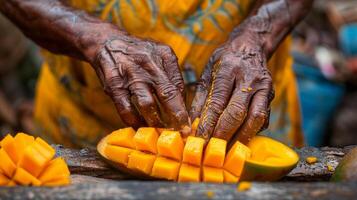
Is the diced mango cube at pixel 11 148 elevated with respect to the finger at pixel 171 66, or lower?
lower

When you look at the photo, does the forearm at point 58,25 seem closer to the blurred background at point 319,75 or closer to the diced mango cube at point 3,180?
the diced mango cube at point 3,180

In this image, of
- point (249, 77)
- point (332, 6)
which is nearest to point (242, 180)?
point (249, 77)

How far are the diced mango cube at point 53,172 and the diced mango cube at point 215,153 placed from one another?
0.45 m

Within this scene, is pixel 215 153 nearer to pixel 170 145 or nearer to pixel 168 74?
pixel 170 145

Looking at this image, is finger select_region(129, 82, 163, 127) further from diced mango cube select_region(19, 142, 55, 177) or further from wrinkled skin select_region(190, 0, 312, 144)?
diced mango cube select_region(19, 142, 55, 177)

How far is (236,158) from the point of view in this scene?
83.1 inches

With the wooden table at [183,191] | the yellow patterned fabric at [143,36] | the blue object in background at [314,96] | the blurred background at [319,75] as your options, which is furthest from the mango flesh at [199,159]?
the blue object in background at [314,96]

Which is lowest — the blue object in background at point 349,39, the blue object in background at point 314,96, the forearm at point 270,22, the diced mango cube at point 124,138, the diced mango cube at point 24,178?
the blue object in background at point 314,96

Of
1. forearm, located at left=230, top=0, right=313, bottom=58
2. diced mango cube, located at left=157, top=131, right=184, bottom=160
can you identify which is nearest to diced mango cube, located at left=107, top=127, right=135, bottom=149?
diced mango cube, located at left=157, top=131, right=184, bottom=160

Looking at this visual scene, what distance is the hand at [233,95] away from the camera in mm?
2254

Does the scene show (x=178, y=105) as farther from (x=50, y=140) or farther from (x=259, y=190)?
(x=50, y=140)

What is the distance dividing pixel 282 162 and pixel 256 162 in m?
0.10

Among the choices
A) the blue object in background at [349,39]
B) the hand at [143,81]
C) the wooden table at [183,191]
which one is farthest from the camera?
the blue object in background at [349,39]

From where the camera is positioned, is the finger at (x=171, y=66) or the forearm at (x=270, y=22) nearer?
the finger at (x=171, y=66)
